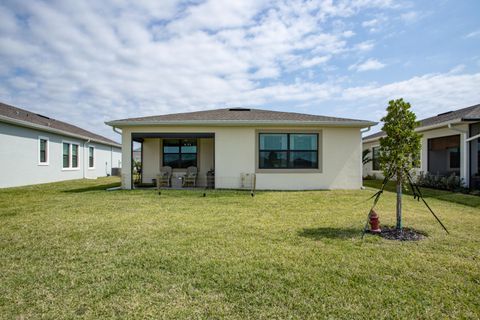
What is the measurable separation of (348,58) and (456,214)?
763cm

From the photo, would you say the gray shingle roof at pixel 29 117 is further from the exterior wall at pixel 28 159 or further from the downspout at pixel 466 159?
the downspout at pixel 466 159

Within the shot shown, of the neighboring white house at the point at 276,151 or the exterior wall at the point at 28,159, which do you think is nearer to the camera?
the neighboring white house at the point at 276,151

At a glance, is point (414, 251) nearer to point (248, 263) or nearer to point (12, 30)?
point (248, 263)

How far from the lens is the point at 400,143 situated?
5.43 metres

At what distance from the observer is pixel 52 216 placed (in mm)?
6719

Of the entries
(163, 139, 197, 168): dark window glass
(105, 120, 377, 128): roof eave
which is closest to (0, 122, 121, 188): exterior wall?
(105, 120, 377, 128): roof eave

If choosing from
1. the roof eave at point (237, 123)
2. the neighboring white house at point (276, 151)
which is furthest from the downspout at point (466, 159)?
the neighboring white house at point (276, 151)

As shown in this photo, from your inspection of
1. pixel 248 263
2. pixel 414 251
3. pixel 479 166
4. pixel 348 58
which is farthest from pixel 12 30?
pixel 479 166

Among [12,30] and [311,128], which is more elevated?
[12,30]

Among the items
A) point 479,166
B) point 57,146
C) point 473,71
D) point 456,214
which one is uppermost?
point 473,71

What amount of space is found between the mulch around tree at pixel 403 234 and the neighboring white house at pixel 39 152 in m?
16.3

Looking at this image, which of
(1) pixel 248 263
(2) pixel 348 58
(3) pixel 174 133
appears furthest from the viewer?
(3) pixel 174 133

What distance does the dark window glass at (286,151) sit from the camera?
12.5m

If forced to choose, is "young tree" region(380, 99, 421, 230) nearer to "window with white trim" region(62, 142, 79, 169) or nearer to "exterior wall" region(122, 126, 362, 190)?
"exterior wall" region(122, 126, 362, 190)
